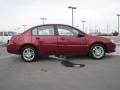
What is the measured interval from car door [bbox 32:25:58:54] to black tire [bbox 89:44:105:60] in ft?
4.91

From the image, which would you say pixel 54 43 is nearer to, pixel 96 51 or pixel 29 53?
pixel 29 53

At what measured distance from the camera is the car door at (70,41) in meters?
11.5

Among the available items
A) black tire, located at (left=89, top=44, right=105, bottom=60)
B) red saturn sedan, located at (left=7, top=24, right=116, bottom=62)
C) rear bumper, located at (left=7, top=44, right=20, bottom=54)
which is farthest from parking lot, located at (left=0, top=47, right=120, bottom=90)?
rear bumper, located at (left=7, top=44, right=20, bottom=54)

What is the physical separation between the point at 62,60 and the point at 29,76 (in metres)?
3.26

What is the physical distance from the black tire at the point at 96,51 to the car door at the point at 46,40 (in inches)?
58.9

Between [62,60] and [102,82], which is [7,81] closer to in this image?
[102,82]

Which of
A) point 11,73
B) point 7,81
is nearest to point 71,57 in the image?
point 11,73

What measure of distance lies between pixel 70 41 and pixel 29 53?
1.75m

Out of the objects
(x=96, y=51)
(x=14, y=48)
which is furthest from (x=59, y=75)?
(x=14, y=48)

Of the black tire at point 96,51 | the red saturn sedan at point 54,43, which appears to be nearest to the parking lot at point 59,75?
the black tire at point 96,51

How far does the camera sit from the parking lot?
7.20 m

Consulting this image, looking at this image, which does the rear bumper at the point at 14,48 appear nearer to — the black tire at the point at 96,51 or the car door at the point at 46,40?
the car door at the point at 46,40

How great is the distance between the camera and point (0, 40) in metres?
25.9

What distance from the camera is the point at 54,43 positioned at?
1152 cm
